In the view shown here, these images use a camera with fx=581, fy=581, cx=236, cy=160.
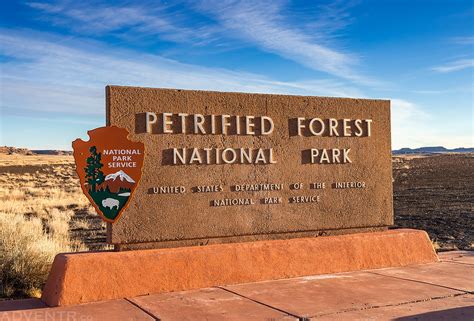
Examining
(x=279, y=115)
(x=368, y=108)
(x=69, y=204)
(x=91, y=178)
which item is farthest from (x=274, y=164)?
(x=69, y=204)

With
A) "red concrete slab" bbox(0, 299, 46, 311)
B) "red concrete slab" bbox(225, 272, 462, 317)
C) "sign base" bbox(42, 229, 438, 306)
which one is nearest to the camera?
"red concrete slab" bbox(225, 272, 462, 317)

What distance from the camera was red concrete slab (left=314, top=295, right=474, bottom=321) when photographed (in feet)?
20.4

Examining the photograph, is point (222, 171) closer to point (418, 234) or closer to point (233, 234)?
point (233, 234)

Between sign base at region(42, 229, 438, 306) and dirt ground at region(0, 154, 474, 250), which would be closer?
sign base at region(42, 229, 438, 306)

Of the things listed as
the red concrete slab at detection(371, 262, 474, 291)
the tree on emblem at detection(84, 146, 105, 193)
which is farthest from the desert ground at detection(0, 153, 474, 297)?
the red concrete slab at detection(371, 262, 474, 291)

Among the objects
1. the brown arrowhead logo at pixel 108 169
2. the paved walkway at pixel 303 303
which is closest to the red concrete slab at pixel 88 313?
the paved walkway at pixel 303 303

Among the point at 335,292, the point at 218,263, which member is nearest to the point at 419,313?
the point at 335,292

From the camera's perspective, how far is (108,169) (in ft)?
24.6

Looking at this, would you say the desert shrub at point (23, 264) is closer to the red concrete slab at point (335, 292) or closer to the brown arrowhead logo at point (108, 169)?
the brown arrowhead logo at point (108, 169)

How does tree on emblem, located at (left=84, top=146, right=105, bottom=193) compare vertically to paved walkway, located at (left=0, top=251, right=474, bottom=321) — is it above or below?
above

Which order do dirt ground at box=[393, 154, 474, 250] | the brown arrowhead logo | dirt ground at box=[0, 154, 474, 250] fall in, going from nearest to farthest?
the brown arrowhead logo < dirt ground at box=[393, 154, 474, 250] < dirt ground at box=[0, 154, 474, 250]

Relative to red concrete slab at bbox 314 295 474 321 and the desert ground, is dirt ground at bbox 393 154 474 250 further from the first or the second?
red concrete slab at bbox 314 295 474 321

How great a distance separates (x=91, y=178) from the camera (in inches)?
Result: 294

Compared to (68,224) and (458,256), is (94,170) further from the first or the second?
(68,224)
